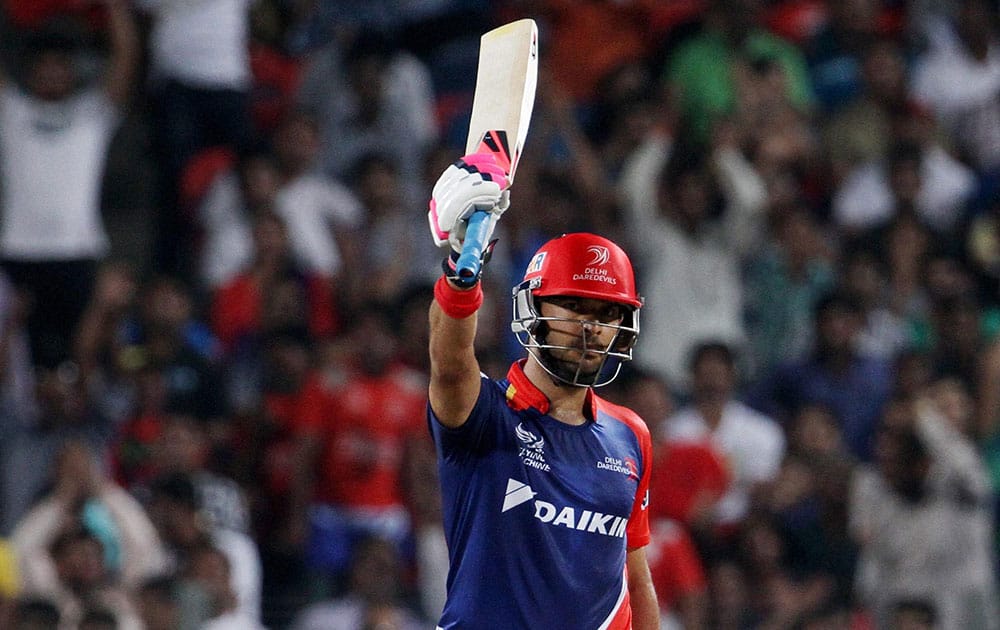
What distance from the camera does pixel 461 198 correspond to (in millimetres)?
4820

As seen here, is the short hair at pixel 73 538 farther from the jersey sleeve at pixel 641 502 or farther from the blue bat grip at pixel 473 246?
the blue bat grip at pixel 473 246

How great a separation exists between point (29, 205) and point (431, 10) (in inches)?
141

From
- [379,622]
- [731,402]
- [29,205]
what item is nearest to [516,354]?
[731,402]

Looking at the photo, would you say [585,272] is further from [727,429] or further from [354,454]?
[727,429]

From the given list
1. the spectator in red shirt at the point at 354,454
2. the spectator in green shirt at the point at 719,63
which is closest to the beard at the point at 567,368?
the spectator in red shirt at the point at 354,454

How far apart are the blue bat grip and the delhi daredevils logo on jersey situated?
76cm

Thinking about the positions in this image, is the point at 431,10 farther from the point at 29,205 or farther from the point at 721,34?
the point at 29,205

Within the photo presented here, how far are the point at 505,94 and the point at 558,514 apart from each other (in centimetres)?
124

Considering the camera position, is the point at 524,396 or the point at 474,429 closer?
the point at 474,429

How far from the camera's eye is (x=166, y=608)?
30.1 ft

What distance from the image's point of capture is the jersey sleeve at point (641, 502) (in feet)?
18.8

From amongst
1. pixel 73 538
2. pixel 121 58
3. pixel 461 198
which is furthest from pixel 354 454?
→ pixel 461 198

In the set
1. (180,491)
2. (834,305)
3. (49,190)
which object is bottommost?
(180,491)

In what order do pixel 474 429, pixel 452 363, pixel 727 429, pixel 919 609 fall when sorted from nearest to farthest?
pixel 452 363 < pixel 474 429 < pixel 919 609 < pixel 727 429
